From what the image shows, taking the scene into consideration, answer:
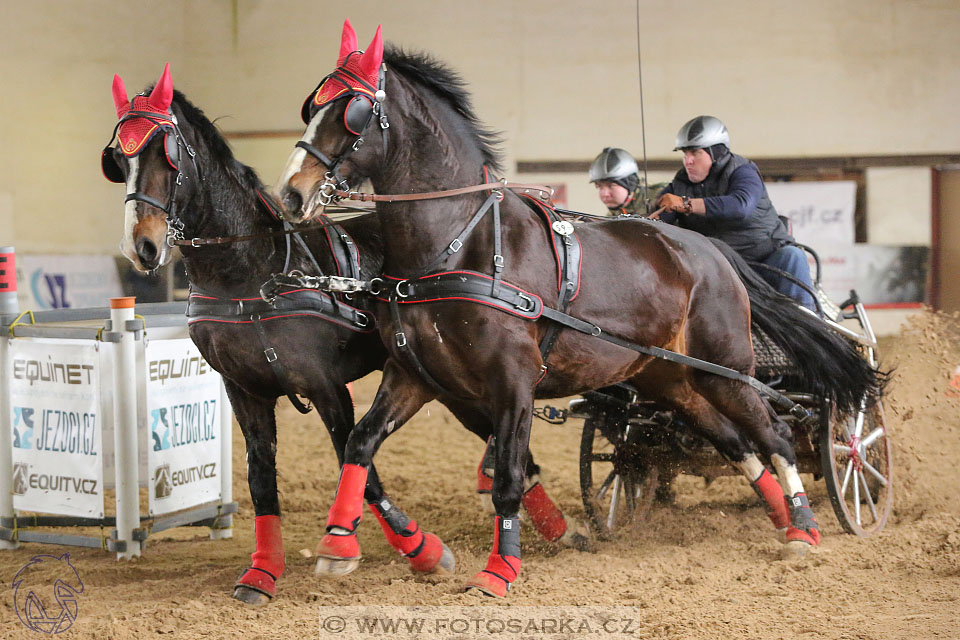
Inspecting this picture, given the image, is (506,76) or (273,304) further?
(506,76)

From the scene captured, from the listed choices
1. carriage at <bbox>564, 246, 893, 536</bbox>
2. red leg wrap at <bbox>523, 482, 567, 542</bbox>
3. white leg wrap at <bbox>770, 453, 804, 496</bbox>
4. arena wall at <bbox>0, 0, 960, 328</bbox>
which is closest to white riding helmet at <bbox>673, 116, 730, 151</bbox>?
carriage at <bbox>564, 246, 893, 536</bbox>

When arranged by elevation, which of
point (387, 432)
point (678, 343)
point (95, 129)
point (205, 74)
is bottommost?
point (387, 432)

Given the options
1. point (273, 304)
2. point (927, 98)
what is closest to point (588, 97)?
point (927, 98)

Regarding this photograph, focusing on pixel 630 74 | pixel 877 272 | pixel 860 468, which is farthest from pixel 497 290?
pixel 877 272

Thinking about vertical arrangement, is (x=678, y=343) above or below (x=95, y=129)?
below

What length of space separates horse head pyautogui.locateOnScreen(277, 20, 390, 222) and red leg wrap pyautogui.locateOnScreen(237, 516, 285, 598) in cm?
141

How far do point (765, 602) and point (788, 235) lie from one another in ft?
7.11

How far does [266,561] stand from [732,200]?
2.75 metres

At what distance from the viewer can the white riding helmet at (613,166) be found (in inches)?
209

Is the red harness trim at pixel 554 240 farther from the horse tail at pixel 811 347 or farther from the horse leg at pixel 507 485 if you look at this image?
the horse tail at pixel 811 347

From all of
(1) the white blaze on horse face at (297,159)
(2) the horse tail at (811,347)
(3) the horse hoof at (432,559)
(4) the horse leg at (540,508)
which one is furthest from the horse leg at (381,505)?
(2) the horse tail at (811,347)

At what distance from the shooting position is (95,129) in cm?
1031

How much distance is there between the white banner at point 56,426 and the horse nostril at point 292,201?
6.14 ft

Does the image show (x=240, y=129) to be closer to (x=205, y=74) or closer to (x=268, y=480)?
(x=205, y=74)
